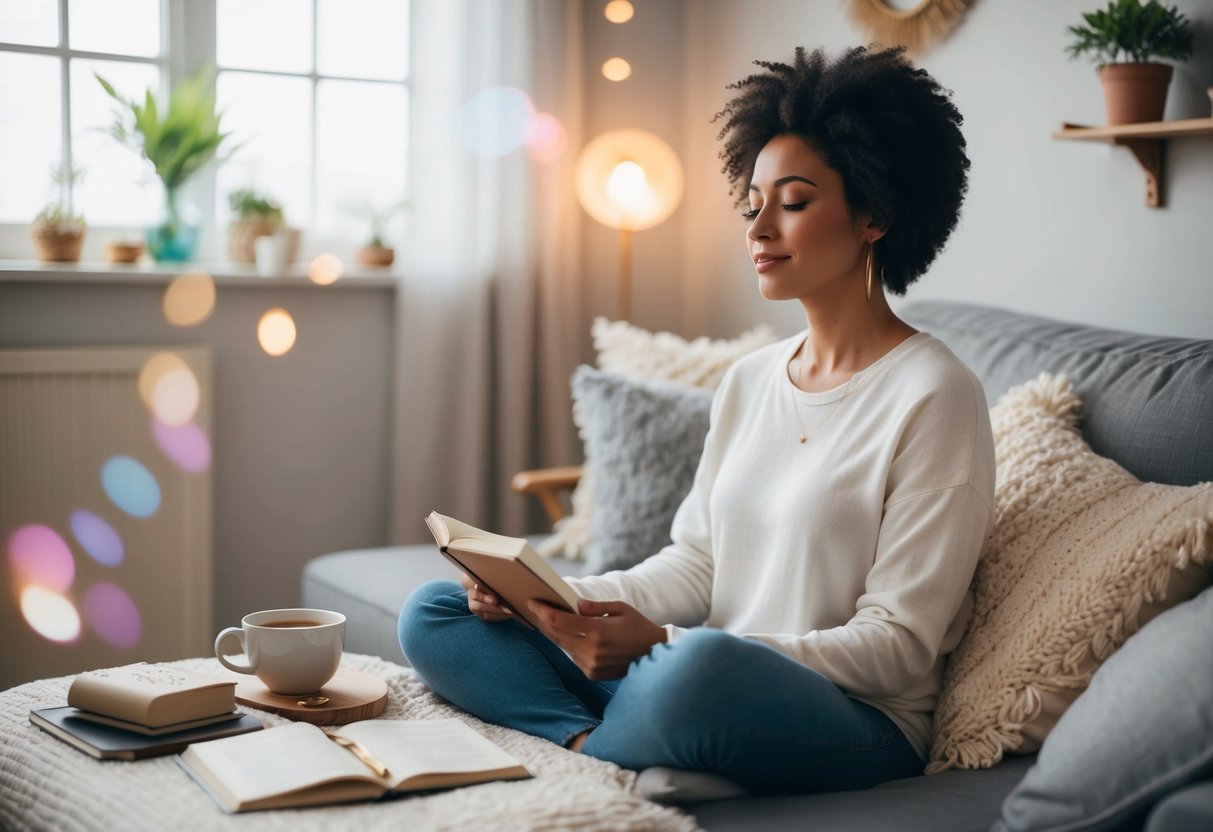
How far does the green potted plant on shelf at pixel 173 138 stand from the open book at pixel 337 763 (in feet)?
5.58

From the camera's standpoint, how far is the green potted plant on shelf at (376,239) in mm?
2973

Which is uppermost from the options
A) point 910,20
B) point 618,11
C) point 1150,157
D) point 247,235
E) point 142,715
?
point 618,11

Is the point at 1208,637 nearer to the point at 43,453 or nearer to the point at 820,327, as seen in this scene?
the point at 820,327

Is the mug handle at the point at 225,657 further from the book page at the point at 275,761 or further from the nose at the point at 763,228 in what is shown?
the nose at the point at 763,228

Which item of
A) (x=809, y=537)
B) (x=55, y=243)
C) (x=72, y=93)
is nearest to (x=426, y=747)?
(x=809, y=537)

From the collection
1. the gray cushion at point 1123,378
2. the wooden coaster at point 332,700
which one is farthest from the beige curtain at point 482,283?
the wooden coaster at point 332,700

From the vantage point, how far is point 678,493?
2.22 meters

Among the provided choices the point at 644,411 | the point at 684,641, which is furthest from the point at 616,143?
the point at 684,641

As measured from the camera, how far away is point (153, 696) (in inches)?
52.1

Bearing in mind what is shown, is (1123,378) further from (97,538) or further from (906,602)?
(97,538)

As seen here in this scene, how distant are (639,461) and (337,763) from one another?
1099 millimetres

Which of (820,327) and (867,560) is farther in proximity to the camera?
(820,327)

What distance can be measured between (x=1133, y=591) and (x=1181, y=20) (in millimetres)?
1124

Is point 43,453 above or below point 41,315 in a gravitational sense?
below
